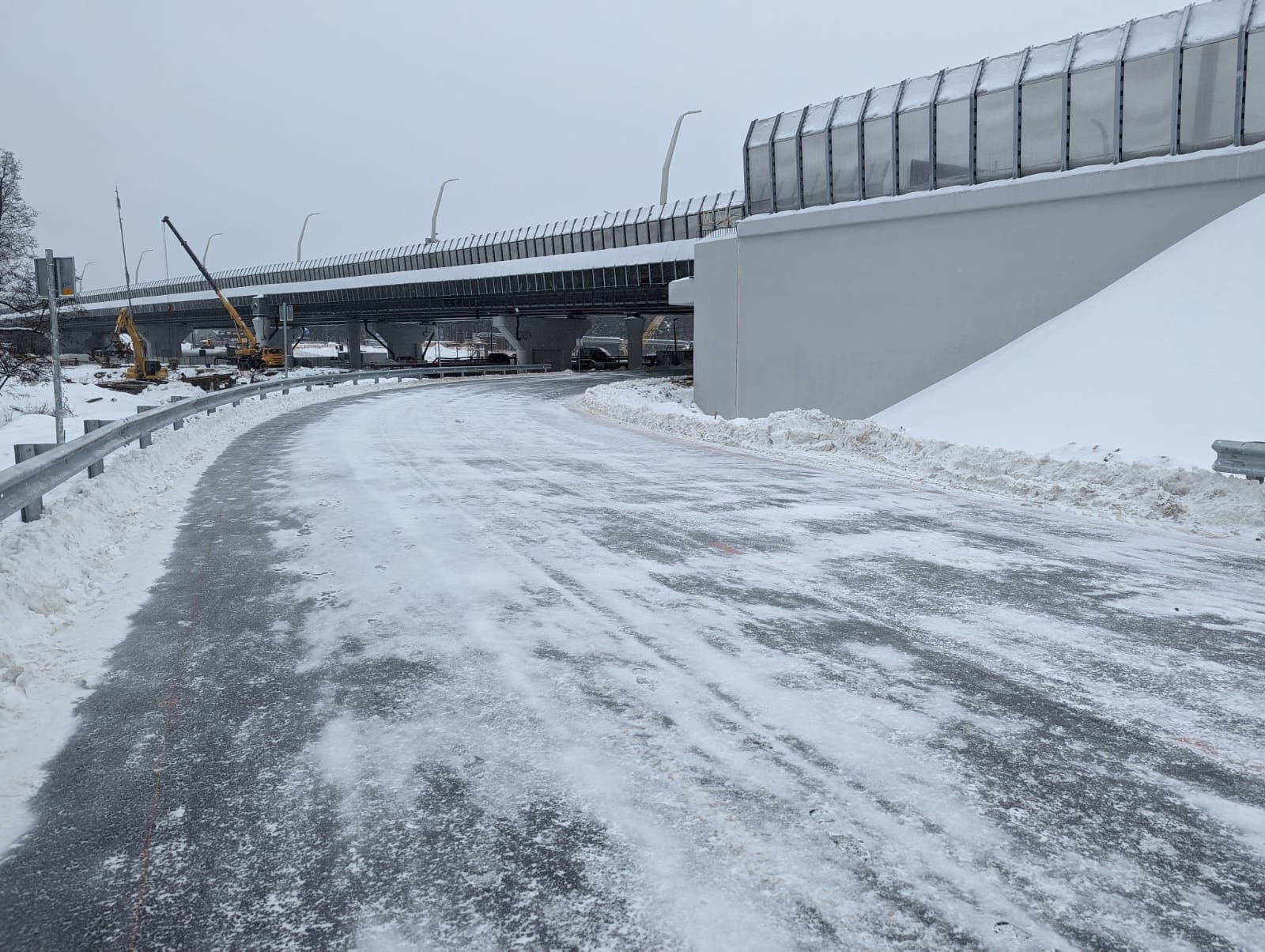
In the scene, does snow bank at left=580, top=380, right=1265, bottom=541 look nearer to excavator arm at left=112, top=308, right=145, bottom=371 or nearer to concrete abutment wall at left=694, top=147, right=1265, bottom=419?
concrete abutment wall at left=694, top=147, right=1265, bottom=419

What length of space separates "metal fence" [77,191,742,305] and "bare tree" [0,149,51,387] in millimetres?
23897

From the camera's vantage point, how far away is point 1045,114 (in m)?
19.8

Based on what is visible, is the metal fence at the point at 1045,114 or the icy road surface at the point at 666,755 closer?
the icy road surface at the point at 666,755

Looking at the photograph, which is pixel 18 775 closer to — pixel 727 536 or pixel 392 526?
pixel 392 526

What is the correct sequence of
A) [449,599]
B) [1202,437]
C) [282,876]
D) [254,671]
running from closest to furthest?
[282,876], [254,671], [449,599], [1202,437]

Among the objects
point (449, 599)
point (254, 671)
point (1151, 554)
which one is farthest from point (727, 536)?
point (254, 671)

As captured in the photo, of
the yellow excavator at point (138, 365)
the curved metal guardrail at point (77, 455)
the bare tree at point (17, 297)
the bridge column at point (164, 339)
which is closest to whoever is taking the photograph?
the curved metal guardrail at point (77, 455)

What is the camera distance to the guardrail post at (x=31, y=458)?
834 centimetres

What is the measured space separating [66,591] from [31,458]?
3276 millimetres

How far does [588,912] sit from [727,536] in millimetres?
5924

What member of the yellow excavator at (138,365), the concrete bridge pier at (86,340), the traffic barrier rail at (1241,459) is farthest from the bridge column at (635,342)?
the concrete bridge pier at (86,340)

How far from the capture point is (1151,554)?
7992mm

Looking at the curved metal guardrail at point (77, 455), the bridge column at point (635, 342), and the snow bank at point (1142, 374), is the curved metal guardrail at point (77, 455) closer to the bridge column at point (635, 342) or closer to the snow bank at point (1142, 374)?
the snow bank at point (1142, 374)

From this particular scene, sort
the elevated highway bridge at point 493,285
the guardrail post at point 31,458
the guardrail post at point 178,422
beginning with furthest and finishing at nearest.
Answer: the elevated highway bridge at point 493,285 → the guardrail post at point 178,422 → the guardrail post at point 31,458
